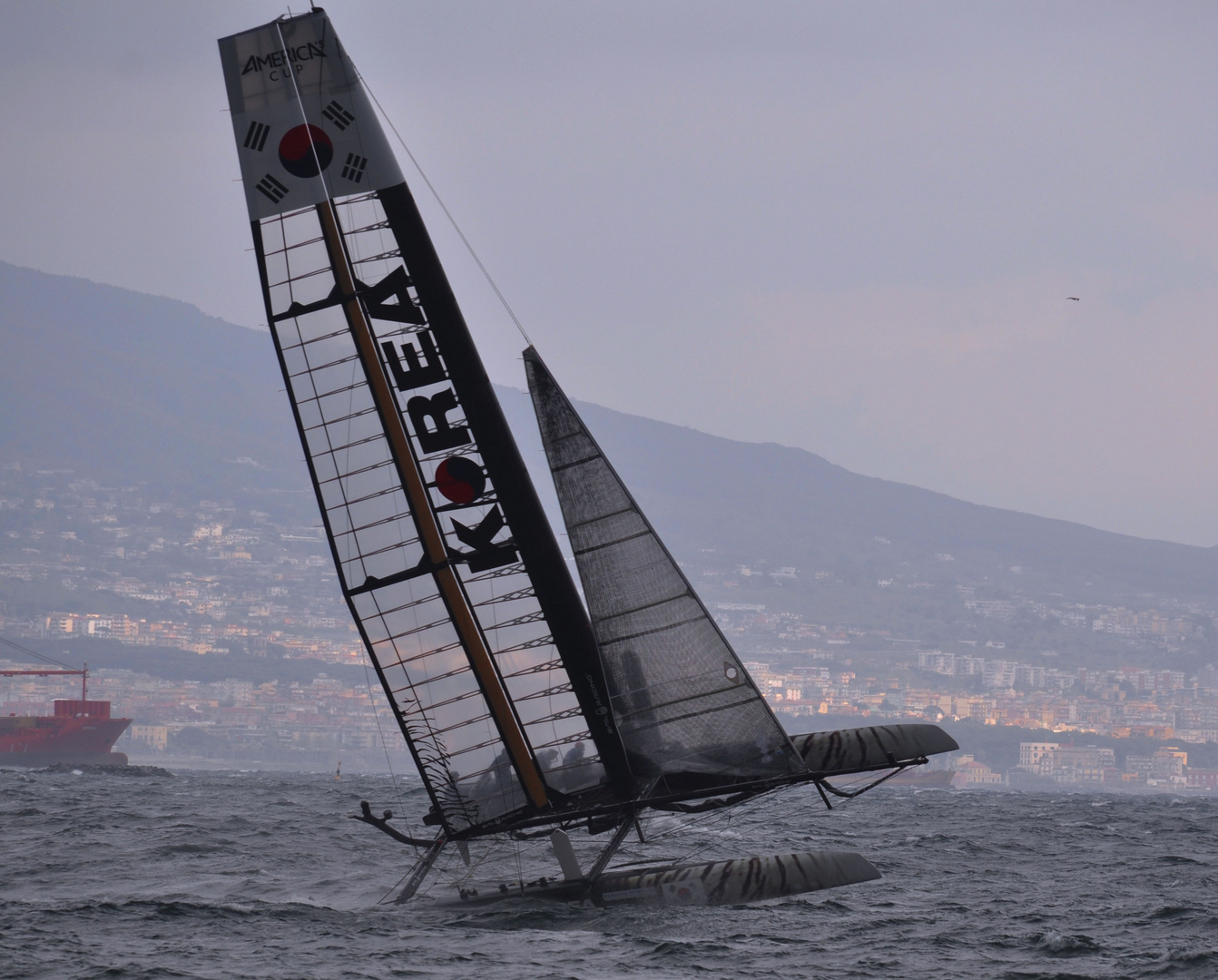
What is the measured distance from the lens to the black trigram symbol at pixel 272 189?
13922 mm

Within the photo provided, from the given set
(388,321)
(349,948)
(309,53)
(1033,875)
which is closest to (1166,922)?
(1033,875)

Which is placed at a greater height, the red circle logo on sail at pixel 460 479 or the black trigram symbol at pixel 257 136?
the black trigram symbol at pixel 257 136

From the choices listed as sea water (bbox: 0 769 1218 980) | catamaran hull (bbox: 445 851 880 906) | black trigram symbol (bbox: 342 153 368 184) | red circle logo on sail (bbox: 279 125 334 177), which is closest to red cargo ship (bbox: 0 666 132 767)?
sea water (bbox: 0 769 1218 980)

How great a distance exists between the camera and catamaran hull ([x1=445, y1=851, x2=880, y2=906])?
13.1 metres

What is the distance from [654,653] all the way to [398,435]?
3.17 m

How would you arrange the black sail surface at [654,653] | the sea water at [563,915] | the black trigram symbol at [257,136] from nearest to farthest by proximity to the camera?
the sea water at [563,915] < the black sail surface at [654,653] < the black trigram symbol at [257,136]

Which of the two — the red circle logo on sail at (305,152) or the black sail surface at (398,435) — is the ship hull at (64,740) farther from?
the red circle logo on sail at (305,152)

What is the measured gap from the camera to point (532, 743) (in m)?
14.0

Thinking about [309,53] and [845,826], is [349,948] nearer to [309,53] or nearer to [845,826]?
[309,53]

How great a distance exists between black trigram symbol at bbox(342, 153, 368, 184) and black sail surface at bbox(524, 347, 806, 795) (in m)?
2.76

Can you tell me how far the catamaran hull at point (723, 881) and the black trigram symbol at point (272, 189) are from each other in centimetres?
699

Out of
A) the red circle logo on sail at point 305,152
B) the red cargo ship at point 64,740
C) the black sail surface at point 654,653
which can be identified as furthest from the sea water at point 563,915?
the red cargo ship at point 64,740

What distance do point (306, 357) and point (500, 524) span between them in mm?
2415

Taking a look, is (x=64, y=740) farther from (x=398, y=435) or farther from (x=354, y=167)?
(x=354, y=167)
